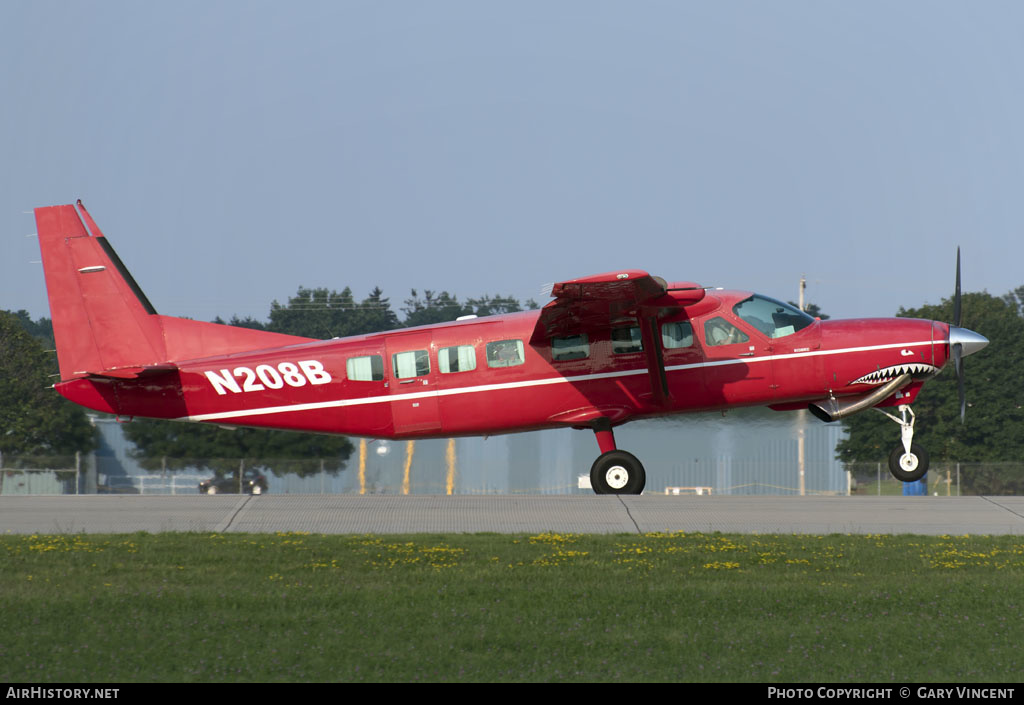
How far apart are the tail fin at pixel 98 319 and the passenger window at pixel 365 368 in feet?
4.33

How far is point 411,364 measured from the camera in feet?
57.7

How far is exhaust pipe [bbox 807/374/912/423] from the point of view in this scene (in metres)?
17.8

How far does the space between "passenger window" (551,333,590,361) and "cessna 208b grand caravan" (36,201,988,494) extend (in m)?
0.02

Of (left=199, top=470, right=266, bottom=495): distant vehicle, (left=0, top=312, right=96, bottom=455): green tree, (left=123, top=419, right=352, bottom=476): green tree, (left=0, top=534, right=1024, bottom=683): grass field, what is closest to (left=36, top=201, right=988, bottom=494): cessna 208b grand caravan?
(left=0, top=534, right=1024, bottom=683): grass field

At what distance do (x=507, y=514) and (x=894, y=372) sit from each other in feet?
23.7

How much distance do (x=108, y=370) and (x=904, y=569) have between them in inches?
509

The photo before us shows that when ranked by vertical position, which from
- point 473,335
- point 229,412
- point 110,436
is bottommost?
point 110,436

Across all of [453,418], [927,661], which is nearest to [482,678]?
[927,661]

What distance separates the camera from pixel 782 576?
10117mm

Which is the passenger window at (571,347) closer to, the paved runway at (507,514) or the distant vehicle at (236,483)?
the paved runway at (507,514)

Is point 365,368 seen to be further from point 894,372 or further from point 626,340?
point 894,372

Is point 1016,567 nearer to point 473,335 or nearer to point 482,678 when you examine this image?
point 482,678

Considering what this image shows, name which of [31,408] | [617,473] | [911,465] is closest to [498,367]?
[617,473]

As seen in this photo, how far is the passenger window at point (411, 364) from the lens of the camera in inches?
691
